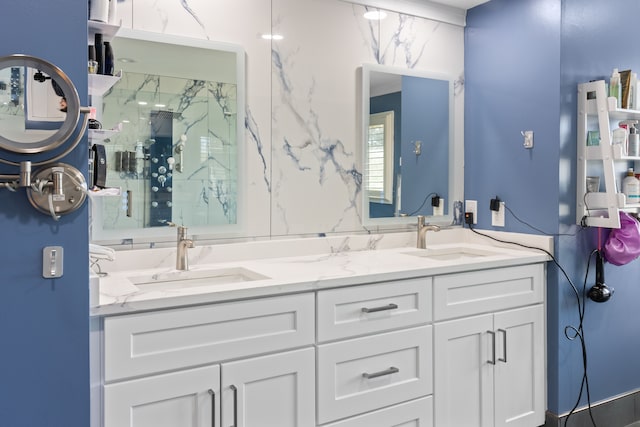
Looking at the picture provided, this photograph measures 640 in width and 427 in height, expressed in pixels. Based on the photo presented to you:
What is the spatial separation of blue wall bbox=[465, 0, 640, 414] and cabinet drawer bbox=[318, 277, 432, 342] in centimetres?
83

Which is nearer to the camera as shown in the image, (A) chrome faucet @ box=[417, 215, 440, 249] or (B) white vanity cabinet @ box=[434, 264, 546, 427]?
(B) white vanity cabinet @ box=[434, 264, 546, 427]

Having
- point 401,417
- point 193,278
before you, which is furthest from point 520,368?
point 193,278

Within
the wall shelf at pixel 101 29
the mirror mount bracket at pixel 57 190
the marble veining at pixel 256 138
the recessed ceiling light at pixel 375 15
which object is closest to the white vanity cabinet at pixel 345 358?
the mirror mount bracket at pixel 57 190

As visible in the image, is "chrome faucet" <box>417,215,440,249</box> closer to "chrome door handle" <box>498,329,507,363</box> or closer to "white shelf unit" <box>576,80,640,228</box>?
"chrome door handle" <box>498,329,507,363</box>

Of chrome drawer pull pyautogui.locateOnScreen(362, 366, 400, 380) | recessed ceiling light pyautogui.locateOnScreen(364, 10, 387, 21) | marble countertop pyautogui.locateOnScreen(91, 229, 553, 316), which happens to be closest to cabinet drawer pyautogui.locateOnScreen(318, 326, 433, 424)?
chrome drawer pull pyautogui.locateOnScreen(362, 366, 400, 380)

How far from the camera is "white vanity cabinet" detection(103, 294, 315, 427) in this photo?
1.55 m

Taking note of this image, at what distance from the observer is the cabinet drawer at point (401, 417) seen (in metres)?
1.97

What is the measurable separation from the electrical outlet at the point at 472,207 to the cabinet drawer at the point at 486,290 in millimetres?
543

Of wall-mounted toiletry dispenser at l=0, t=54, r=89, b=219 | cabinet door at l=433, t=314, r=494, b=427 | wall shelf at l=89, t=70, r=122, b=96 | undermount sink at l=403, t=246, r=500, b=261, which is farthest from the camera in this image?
undermount sink at l=403, t=246, r=500, b=261

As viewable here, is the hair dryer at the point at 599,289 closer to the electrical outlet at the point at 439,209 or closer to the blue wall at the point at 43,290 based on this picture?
the electrical outlet at the point at 439,209

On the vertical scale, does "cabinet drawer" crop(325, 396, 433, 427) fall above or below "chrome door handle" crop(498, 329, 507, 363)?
below

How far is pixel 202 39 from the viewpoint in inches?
88.7

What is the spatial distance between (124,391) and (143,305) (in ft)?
0.84

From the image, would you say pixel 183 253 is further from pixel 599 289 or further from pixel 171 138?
pixel 599 289
